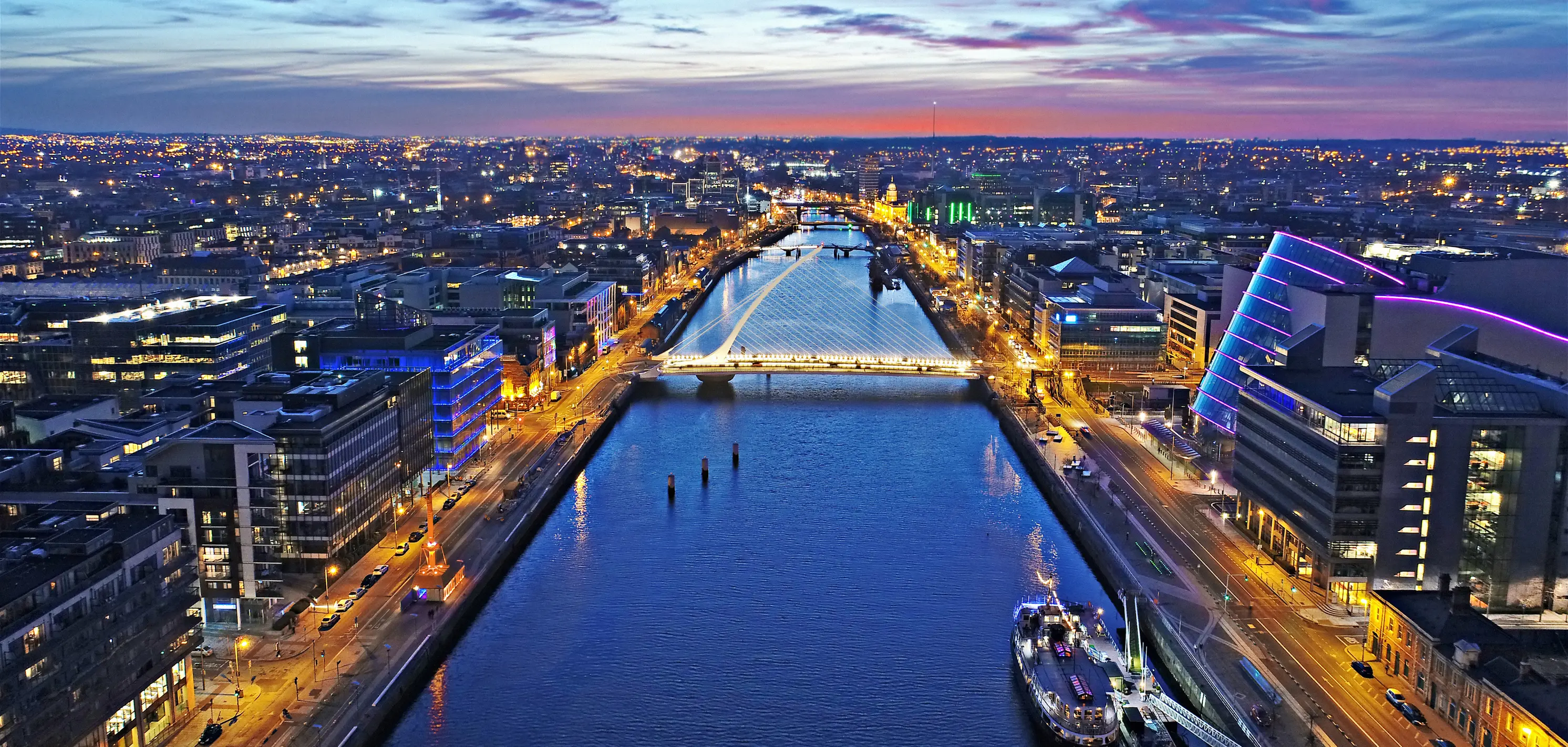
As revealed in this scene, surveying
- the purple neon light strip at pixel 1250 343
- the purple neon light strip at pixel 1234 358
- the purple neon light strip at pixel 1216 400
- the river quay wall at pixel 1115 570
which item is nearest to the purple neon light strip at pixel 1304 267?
the purple neon light strip at pixel 1250 343

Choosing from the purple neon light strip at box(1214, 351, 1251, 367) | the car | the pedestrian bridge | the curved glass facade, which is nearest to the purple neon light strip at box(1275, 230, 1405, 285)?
the curved glass facade

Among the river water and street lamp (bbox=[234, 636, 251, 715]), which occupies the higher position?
street lamp (bbox=[234, 636, 251, 715])

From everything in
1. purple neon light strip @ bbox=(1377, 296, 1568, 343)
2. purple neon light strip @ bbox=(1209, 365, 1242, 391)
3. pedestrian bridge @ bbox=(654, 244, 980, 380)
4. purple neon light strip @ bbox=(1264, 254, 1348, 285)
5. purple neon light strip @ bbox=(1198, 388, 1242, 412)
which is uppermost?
purple neon light strip @ bbox=(1264, 254, 1348, 285)

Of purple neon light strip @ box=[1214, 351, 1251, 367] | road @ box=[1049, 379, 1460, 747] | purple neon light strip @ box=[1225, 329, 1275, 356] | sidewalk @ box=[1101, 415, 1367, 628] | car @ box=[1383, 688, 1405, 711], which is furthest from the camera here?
purple neon light strip @ box=[1214, 351, 1251, 367]

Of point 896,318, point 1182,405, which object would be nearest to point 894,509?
point 1182,405

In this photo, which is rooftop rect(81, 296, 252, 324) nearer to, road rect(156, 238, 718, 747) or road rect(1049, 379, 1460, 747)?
road rect(156, 238, 718, 747)

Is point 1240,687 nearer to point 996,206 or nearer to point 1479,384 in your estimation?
point 1479,384

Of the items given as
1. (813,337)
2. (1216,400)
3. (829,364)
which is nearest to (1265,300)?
(1216,400)
